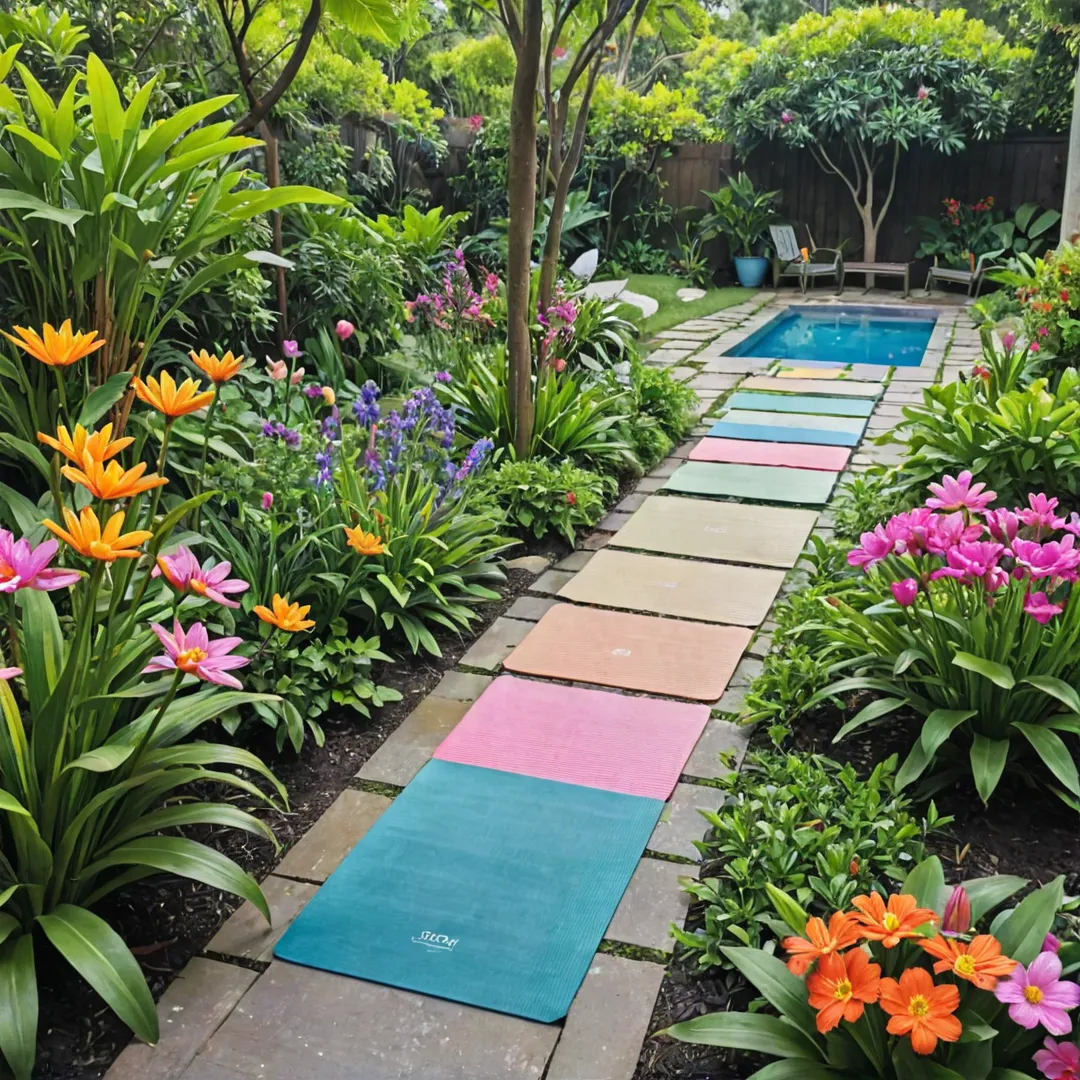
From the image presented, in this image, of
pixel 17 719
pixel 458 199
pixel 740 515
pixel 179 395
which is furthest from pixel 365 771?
pixel 458 199

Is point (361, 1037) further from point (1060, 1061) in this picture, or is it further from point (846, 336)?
point (846, 336)

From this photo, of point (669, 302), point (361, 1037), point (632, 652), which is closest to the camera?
point (361, 1037)

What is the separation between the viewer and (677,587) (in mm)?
3377

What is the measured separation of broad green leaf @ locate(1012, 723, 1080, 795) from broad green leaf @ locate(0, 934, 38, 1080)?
72.3 inches

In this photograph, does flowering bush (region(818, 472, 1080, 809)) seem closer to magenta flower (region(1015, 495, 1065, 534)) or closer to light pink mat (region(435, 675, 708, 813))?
magenta flower (region(1015, 495, 1065, 534))

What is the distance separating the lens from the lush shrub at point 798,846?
69.4 inches

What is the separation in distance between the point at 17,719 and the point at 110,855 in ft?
0.92

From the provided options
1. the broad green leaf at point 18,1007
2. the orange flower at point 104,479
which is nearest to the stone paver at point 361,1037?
the broad green leaf at point 18,1007

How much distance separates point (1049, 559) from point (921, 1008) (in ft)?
3.35

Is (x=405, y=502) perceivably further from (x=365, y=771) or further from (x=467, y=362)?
(x=467, y=362)

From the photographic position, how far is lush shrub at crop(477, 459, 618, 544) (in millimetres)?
3705

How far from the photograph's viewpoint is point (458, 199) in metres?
9.90

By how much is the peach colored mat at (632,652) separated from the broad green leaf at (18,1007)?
4.88ft

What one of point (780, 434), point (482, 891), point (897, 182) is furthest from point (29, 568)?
point (897, 182)
